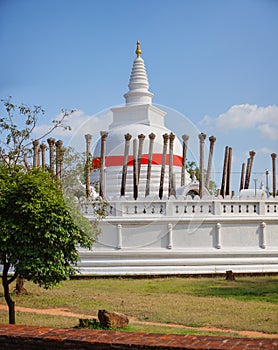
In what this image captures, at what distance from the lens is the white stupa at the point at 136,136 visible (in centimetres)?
2662

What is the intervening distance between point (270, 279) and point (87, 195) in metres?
6.20

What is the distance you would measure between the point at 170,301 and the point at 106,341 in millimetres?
7512

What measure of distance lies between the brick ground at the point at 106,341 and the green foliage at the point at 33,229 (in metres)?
3.80

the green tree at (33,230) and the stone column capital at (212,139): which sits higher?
the stone column capital at (212,139)

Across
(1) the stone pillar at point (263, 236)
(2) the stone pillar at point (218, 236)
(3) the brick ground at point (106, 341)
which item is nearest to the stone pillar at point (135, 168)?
(2) the stone pillar at point (218, 236)

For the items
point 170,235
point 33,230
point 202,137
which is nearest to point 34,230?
point 33,230

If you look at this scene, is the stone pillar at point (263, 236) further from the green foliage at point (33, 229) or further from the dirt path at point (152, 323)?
the green foliage at point (33, 229)

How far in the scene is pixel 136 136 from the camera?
94.8 feet

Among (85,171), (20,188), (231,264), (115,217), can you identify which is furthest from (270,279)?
(20,188)

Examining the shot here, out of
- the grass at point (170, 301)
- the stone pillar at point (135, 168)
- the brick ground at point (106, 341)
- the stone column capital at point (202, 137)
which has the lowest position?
the grass at point (170, 301)

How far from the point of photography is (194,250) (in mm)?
19656

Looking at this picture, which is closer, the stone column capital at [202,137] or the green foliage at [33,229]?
the green foliage at [33,229]

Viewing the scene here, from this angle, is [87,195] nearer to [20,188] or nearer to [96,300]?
[96,300]

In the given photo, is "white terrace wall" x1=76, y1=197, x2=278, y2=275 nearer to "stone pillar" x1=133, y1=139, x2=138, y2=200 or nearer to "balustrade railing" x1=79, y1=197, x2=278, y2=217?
"balustrade railing" x1=79, y1=197, x2=278, y2=217
